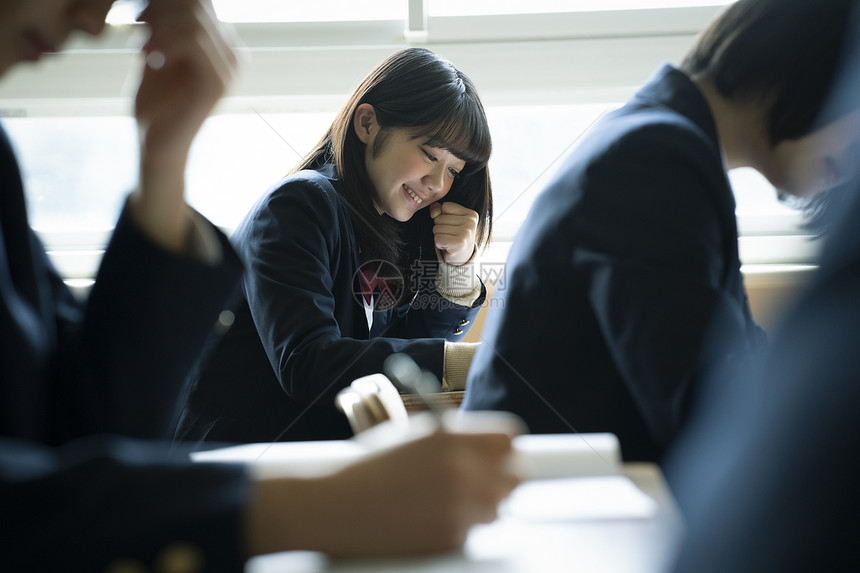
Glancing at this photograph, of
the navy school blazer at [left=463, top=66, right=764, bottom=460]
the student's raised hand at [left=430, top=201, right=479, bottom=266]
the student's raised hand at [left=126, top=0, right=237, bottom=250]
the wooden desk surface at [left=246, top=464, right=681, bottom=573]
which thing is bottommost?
the student's raised hand at [left=430, top=201, right=479, bottom=266]

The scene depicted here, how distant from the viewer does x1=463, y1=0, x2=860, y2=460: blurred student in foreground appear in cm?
54

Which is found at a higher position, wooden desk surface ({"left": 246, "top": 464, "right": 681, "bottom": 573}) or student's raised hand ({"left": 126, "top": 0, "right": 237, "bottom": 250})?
student's raised hand ({"left": 126, "top": 0, "right": 237, "bottom": 250})

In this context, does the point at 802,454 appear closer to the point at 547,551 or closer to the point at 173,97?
the point at 547,551

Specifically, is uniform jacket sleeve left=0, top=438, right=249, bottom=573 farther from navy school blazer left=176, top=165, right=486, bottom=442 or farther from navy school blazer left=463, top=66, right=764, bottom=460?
navy school blazer left=176, top=165, right=486, bottom=442

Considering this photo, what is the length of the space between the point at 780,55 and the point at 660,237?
0.81 ft

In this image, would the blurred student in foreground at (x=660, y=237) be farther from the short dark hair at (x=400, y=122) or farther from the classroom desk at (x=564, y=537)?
the short dark hair at (x=400, y=122)

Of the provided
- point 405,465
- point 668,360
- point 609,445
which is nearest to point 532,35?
point 668,360

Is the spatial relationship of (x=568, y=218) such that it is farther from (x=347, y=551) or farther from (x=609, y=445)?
(x=347, y=551)

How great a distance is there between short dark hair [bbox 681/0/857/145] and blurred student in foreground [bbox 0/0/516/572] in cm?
50

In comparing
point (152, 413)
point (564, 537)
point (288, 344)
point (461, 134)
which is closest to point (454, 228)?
point (461, 134)

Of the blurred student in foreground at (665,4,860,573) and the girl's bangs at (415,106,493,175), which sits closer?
the blurred student in foreground at (665,4,860,573)

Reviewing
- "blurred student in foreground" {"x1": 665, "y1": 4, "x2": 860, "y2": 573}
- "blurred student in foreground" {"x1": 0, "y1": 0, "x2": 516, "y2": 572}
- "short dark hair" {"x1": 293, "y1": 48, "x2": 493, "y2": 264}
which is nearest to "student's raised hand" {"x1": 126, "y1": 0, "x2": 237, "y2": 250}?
"blurred student in foreground" {"x1": 0, "y1": 0, "x2": 516, "y2": 572}

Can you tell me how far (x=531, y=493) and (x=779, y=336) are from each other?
0.15 meters

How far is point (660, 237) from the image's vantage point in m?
0.55
